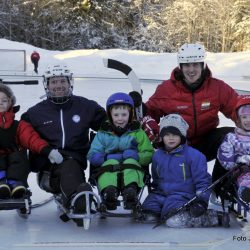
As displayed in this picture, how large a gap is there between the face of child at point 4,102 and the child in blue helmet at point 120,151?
0.71 meters

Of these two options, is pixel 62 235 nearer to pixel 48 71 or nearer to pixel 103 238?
pixel 103 238

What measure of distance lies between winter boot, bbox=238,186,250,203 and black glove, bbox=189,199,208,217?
0.25 metres

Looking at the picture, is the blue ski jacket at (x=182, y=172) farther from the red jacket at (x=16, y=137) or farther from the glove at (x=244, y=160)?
the red jacket at (x=16, y=137)

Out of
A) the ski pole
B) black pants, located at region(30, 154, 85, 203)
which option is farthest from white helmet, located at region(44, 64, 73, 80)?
the ski pole

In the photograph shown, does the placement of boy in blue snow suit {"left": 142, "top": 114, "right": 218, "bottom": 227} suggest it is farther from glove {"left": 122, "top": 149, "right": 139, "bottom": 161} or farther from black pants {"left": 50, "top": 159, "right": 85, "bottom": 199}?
black pants {"left": 50, "top": 159, "right": 85, "bottom": 199}

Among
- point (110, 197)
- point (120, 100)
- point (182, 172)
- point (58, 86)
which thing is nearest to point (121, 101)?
point (120, 100)

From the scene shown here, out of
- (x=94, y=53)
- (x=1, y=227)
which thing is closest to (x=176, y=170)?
(x=1, y=227)

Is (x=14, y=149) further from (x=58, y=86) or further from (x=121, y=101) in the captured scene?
(x=121, y=101)

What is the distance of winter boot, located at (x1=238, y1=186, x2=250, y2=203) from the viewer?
3660 millimetres

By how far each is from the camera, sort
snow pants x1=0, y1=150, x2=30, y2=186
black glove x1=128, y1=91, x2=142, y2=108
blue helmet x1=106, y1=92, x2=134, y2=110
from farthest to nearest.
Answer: black glove x1=128, y1=91, x2=142, y2=108 → blue helmet x1=106, y1=92, x2=134, y2=110 → snow pants x1=0, y1=150, x2=30, y2=186

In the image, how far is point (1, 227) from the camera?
13.0 ft

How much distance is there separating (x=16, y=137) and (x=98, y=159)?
0.67 m

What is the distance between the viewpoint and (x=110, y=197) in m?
3.67

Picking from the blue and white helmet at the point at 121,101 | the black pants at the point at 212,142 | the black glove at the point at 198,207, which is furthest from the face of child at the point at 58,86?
the black glove at the point at 198,207
